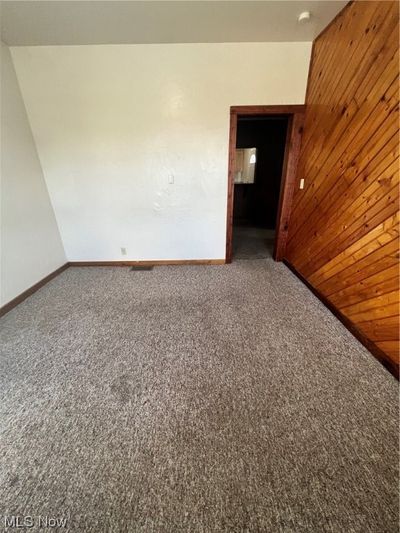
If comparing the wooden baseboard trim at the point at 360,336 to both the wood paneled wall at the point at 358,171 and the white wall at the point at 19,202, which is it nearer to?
the wood paneled wall at the point at 358,171

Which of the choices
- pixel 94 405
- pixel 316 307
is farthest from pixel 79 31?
pixel 316 307

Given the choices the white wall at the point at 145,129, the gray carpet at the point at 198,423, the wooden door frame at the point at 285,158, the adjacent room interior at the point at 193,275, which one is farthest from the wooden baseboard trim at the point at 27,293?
the wooden door frame at the point at 285,158

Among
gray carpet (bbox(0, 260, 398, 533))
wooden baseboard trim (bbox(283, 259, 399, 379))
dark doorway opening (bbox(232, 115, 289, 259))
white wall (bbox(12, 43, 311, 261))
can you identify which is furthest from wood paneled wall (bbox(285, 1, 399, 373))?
dark doorway opening (bbox(232, 115, 289, 259))

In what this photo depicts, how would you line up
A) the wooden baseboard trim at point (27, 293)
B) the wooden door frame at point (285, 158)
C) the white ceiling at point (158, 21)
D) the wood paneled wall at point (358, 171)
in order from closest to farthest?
the wood paneled wall at point (358, 171) < the white ceiling at point (158, 21) < the wooden baseboard trim at point (27, 293) < the wooden door frame at point (285, 158)

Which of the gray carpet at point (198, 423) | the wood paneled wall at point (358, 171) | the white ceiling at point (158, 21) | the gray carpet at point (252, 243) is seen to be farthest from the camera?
the gray carpet at point (252, 243)

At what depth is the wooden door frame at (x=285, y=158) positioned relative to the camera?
99.3 inches

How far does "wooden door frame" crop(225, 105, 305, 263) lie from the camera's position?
2.52 meters

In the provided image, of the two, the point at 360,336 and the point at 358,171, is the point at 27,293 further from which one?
the point at 358,171

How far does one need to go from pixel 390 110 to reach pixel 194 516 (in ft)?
8.10

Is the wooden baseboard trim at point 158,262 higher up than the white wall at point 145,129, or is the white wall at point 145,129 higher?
the white wall at point 145,129

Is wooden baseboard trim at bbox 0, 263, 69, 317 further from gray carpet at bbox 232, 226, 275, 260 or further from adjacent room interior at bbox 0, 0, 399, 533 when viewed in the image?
gray carpet at bbox 232, 226, 275, 260

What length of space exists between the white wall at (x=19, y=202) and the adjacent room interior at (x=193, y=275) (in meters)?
0.02

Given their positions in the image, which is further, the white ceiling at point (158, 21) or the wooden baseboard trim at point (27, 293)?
the wooden baseboard trim at point (27, 293)

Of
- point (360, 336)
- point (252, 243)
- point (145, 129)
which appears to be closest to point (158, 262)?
point (145, 129)
